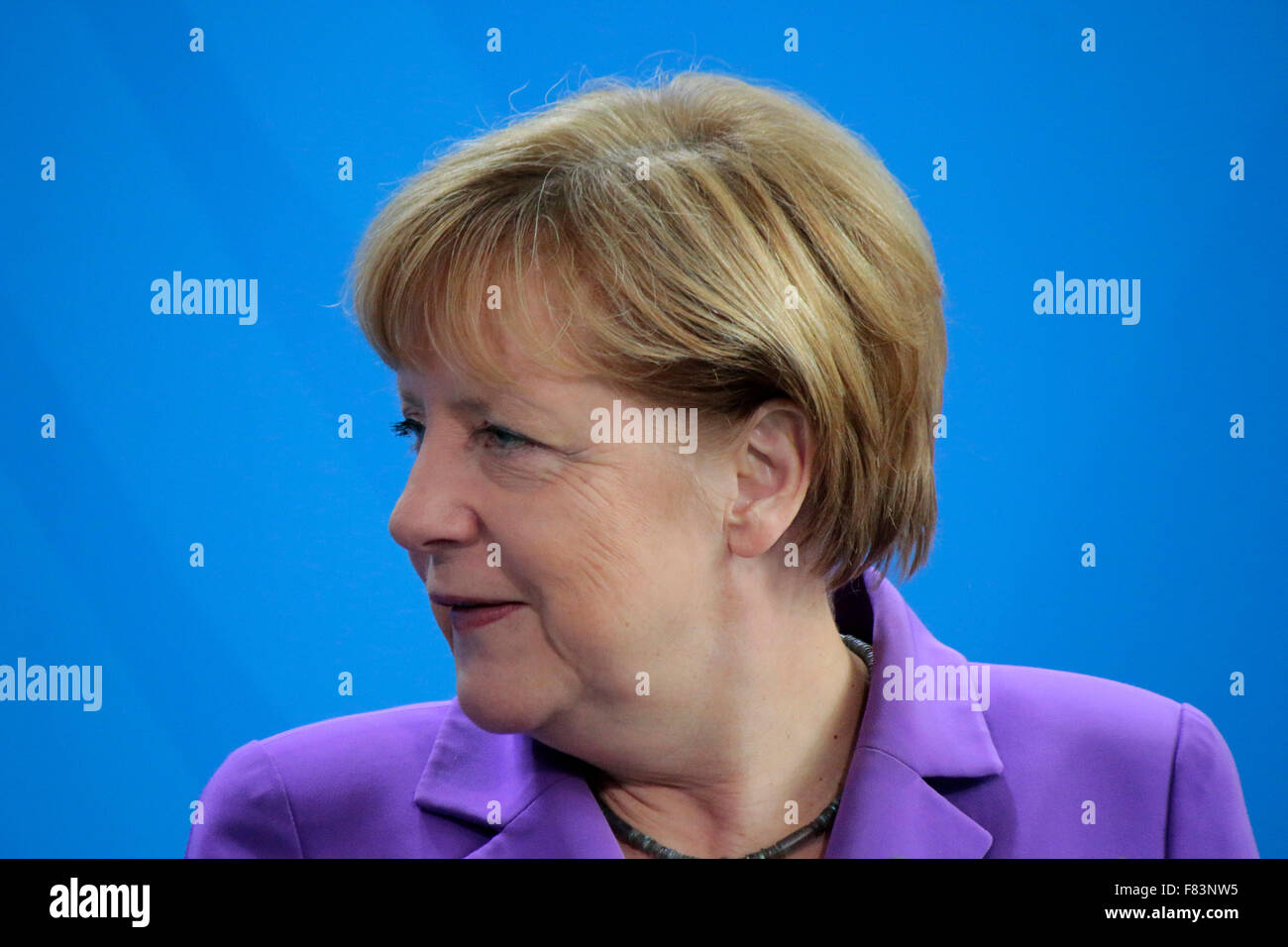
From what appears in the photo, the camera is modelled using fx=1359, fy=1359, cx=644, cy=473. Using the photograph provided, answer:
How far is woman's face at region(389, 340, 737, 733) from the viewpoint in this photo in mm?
1305

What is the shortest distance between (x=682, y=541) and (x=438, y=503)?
0.24 metres

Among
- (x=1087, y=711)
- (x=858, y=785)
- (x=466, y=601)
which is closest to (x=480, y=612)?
(x=466, y=601)

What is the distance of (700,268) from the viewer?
131 cm

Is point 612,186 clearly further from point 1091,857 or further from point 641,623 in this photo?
point 1091,857

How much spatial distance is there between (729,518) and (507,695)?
0.28 metres

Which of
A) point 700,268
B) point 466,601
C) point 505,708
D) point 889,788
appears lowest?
point 889,788

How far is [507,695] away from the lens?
4.38ft

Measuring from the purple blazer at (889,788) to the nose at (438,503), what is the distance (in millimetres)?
305

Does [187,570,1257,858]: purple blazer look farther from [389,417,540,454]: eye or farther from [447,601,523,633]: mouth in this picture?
[389,417,540,454]: eye

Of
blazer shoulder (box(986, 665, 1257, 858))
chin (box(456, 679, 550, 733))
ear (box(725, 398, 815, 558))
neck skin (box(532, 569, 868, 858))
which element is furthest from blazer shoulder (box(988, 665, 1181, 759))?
chin (box(456, 679, 550, 733))

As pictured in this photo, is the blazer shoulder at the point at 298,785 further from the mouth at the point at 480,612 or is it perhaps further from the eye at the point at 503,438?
the eye at the point at 503,438

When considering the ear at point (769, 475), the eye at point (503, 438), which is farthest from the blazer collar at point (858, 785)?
the eye at point (503, 438)

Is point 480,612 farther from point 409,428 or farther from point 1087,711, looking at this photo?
point 1087,711
